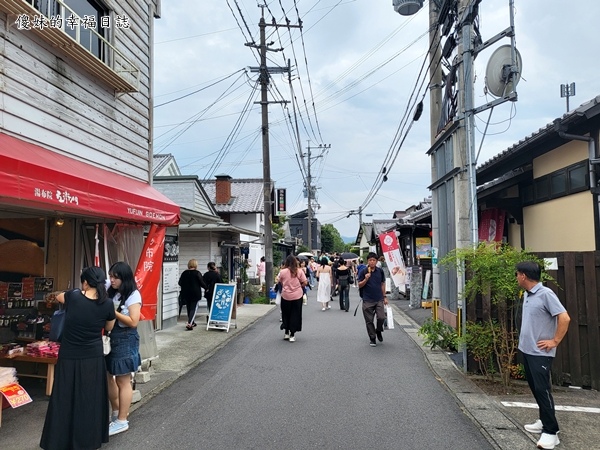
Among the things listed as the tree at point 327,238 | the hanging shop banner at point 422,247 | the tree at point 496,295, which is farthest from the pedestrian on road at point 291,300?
the tree at point 327,238

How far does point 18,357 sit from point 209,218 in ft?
18.3

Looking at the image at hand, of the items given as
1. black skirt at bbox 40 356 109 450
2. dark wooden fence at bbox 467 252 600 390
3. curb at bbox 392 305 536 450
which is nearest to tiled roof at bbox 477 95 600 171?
dark wooden fence at bbox 467 252 600 390

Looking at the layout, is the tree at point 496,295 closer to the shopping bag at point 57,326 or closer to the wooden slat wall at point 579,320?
the wooden slat wall at point 579,320

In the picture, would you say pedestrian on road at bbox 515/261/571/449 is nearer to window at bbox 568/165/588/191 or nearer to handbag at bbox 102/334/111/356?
window at bbox 568/165/588/191

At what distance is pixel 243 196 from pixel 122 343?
24.9m

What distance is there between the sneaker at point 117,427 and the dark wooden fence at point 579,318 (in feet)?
16.1

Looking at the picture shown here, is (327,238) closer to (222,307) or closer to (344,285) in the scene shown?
(344,285)

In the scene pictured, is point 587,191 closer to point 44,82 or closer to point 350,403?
point 350,403

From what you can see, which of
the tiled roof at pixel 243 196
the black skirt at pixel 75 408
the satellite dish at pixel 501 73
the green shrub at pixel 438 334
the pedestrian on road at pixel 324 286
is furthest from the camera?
the tiled roof at pixel 243 196

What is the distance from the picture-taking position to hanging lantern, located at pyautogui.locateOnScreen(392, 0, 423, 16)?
A: 30.6 ft

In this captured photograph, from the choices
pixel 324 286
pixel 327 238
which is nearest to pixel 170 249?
pixel 324 286

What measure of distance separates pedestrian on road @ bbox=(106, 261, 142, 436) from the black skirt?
1.47 feet

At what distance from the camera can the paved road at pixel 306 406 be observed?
14.0 feet

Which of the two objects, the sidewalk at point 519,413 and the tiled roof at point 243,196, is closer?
the sidewalk at point 519,413
